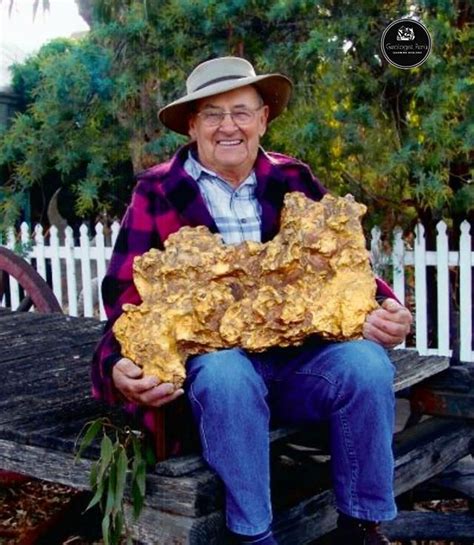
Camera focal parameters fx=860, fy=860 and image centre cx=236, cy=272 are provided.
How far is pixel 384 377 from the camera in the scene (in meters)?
2.15

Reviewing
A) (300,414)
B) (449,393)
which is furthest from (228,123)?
(449,393)

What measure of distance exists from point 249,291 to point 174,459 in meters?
0.47

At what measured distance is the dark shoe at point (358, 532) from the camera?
2.16 meters

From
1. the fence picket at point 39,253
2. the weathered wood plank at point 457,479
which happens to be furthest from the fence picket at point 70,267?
the weathered wood plank at point 457,479

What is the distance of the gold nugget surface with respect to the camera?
2111 millimetres

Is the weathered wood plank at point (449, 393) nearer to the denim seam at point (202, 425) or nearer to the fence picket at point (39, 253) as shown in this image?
the denim seam at point (202, 425)

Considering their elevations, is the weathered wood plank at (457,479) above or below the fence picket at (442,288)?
below

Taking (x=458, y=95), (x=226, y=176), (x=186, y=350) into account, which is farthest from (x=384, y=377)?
(x=458, y=95)

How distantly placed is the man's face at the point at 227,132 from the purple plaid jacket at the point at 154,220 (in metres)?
0.09

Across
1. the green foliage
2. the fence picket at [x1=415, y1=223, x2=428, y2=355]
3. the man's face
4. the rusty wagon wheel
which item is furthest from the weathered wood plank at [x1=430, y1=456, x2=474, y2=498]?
the rusty wagon wheel

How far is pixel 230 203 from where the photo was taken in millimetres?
2547

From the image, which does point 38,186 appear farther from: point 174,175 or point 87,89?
point 174,175

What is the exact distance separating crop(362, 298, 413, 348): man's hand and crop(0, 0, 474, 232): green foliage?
110 inches

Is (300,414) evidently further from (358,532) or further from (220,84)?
(220,84)
